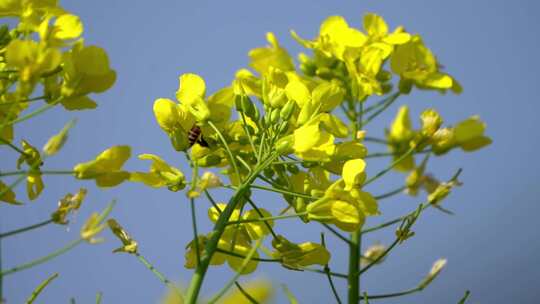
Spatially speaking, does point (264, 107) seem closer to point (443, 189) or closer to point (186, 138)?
point (186, 138)

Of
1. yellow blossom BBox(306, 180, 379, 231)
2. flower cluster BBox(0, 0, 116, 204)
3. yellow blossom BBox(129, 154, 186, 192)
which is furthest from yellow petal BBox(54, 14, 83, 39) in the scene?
yellow blossom BBox(306, 180, 379, 231)

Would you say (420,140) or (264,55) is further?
(264,55)

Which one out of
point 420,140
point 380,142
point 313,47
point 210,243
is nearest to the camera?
point 210,243

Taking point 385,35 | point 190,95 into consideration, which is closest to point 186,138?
point 190,95

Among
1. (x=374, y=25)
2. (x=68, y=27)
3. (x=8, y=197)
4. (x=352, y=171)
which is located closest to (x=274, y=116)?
(x=352, y=171)

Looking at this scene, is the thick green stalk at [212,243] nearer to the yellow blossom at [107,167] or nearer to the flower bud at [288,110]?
the flower bud at [288,110]

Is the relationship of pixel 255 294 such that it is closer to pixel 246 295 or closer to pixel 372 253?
pixel 246 295
